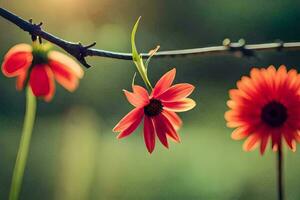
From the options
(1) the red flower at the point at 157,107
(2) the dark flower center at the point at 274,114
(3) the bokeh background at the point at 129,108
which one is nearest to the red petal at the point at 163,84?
(1) the red flower at the point at 157,107

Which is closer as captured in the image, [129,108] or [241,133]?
[241,133]

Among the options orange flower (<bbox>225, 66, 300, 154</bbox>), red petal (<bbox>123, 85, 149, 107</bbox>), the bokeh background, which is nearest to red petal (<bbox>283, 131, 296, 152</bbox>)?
orange flower (<bbox>225, 66, 300, 154</bbox>)

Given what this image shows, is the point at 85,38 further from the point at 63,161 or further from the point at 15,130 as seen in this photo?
the point at 63,161

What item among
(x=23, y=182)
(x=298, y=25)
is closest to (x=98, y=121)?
(x=23, y=182)

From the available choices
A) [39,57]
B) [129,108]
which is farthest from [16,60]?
[129,108]

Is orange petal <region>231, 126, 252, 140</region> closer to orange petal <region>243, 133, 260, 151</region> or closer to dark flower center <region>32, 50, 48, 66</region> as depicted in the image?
orange petal <region>243, 133, 260, 151</region>

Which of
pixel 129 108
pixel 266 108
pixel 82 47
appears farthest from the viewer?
pixel 129 108

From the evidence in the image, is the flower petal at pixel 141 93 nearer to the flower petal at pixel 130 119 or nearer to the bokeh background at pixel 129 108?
the flower petal at pixel 130 119

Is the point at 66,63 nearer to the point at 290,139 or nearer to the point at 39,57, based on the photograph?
the point at 39,57
